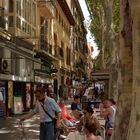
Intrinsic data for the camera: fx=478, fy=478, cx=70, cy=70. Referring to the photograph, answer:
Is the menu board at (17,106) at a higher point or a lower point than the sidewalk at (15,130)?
higher

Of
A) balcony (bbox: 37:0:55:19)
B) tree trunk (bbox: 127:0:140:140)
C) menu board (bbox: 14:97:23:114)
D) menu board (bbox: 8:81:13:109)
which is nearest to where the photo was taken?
tree trunk (bbox: 127:0:140:140)

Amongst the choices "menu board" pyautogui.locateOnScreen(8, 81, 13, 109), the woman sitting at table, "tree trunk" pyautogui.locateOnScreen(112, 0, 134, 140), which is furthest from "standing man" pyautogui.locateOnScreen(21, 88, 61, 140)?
"menu board" pyautogui.locateOnScreen(8, 81, 13, 109)

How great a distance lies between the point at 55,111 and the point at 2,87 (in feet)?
44.0

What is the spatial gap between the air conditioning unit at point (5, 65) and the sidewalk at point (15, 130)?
8.97 ft

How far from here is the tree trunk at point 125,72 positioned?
262 inches

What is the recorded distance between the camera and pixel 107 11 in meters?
21.3

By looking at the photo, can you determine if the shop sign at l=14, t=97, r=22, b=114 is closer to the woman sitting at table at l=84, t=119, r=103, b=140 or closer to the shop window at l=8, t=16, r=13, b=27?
the shop window at l=8, t=16, r=13, b=27

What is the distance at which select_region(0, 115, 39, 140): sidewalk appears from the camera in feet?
50.0

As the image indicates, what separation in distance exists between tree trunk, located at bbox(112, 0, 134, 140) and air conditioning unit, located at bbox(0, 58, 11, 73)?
16.7m

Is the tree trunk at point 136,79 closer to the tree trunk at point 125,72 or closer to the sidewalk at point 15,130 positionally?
the tree trunk at point 125,72

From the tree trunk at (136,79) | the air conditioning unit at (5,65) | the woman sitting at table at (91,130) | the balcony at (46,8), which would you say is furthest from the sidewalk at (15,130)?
the balcony at (46,8)

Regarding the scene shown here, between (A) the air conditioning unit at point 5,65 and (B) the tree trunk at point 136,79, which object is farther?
(A) the air conditioning unit at point 5,65

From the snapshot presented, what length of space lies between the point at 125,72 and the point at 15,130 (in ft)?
36.6

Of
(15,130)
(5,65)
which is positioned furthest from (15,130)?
(5,65)
